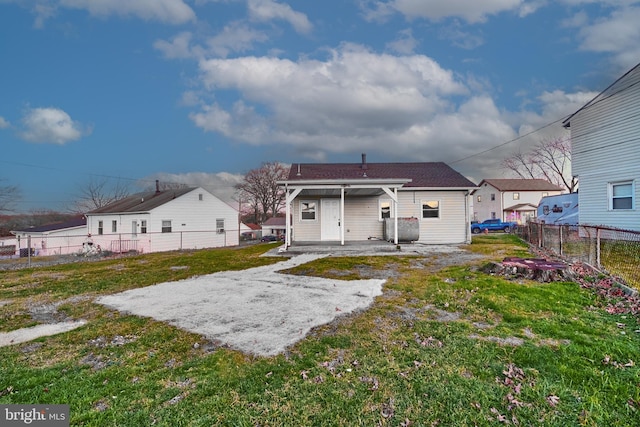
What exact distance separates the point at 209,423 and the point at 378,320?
269 centimetres

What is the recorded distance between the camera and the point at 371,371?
9.43ft

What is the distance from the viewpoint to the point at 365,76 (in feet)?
49.3

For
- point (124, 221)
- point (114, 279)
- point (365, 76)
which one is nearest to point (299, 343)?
point (114, 279)

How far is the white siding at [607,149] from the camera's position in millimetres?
11203

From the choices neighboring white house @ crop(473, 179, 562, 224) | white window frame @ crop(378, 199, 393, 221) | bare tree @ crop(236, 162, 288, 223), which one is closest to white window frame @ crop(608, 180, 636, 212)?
white window frame @ crop(378, 199, 393, 221)

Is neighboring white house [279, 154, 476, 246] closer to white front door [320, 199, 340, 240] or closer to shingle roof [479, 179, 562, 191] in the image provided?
white front door [320, 199, 340, 240]

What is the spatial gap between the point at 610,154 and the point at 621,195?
1.71m

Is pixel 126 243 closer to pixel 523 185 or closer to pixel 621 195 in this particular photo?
pixel 621 195

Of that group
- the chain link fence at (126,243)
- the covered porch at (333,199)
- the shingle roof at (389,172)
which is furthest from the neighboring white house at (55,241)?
the covered porch at (333,199)

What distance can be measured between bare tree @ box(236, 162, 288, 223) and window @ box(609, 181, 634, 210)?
36.4 meters

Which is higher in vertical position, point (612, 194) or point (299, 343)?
point (612, 194)

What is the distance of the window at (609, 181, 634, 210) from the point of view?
1150cm

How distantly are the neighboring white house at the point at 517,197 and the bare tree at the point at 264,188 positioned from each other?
2982 centimetres

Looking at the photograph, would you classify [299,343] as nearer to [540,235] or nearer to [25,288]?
[25,288]
